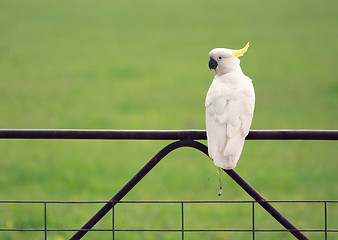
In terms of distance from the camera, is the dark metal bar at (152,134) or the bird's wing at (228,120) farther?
the bird's wing at (228,120)

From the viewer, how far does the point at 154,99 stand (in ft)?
39.0

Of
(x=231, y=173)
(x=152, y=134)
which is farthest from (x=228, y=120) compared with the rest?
(x=152, y=134)

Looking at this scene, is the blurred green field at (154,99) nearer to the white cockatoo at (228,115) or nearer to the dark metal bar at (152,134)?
the white cockatoo at (228,115)

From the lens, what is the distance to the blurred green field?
6578 mm

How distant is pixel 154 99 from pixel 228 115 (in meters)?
→ 9.74

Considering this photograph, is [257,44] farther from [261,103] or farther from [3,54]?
[3,54]

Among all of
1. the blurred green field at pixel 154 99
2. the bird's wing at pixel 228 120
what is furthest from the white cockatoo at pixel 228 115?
the blurred green field at pixel 154 99

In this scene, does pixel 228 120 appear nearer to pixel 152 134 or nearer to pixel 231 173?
pixel 231 173

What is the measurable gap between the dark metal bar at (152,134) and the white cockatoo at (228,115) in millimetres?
84

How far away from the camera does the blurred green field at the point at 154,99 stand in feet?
21.6

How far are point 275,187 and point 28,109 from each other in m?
5.37

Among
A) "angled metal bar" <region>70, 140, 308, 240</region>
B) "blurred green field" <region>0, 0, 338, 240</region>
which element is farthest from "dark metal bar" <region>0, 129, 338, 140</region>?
"blurred green field" <region>0, 0, 338, 240</region>

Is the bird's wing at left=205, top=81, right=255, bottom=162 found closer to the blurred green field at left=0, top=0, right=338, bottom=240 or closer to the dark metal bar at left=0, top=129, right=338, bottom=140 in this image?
the dark metal bar at left=0, top=129, right=338, bottom=140

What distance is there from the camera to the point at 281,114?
34.5ft
